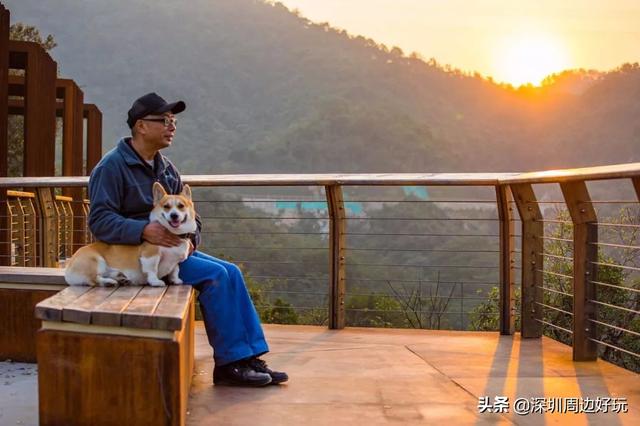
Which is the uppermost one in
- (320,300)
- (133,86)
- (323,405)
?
(133,86)

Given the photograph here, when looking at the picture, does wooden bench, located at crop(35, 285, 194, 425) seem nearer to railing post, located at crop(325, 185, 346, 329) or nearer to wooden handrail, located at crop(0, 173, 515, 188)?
wooden handrail, located at crop(0, 173, 515, 188)

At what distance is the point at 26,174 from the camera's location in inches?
474

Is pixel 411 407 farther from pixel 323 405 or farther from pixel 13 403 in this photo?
pixel 13 403

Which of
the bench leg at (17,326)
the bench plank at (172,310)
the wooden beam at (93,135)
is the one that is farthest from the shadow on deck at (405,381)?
the wooden beam at (93,135)

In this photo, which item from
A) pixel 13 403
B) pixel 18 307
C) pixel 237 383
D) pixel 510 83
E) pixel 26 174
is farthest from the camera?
pixel 510 83

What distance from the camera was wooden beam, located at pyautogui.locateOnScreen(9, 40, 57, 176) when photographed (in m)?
12.2

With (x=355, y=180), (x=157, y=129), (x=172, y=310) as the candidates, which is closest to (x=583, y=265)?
(x=355, y=180)

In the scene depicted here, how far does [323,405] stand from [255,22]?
62136 millimetres

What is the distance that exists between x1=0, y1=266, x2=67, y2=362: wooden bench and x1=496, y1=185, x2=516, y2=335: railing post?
274 cm

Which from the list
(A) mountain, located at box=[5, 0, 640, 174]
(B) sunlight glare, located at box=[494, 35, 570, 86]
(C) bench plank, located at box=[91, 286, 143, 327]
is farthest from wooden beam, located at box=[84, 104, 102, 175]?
(B) sunlight glare, located at box=[494, 35, 570, 86]

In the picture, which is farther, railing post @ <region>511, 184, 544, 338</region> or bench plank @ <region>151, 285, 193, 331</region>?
railing post @ <region>511, 184, 544, 338</region>

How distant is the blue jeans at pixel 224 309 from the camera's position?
159 inches

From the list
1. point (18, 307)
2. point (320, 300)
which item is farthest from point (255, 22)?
point (18, 307)

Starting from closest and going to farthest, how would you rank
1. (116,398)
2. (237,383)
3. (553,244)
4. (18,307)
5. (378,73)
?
1. (116,398)
2. (237,383)
3. (18,307)
4. (553,244)
5. (378,73)
